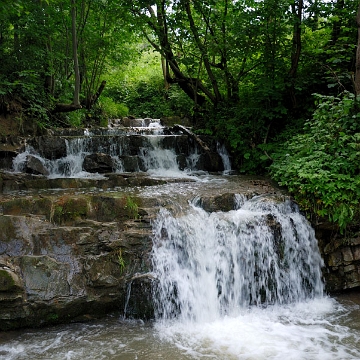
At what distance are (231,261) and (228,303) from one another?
66cm

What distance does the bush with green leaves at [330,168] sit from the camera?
19.0 feet

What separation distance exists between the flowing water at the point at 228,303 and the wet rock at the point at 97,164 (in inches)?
103

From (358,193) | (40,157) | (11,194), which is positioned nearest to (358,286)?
(358,193)

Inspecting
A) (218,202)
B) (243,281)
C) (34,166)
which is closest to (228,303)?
(243,281)

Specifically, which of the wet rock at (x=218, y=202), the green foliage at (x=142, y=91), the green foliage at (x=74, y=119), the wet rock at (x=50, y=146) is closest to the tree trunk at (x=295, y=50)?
the wet rock at (x=218, y=202)

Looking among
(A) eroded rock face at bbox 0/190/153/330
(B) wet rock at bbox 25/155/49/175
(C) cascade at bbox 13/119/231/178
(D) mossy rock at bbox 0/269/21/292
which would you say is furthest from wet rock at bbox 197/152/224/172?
(D) mossy rock at bbox 0/269/21/292

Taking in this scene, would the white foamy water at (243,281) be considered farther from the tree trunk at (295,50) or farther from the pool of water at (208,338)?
the tree trunk at (295,50)

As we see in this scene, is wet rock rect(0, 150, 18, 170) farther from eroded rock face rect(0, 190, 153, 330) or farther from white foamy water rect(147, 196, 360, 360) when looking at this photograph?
white foamy water rect(147, 196, 360, 360)

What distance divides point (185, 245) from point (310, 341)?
2.22m

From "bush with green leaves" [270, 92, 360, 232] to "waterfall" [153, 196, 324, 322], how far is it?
0.49 m

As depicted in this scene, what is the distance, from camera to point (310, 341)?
14.6ft

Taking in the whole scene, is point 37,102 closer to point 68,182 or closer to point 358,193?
point 68,182

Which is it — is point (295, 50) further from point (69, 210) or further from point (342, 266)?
point (69, 210)

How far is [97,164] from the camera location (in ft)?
29.2
